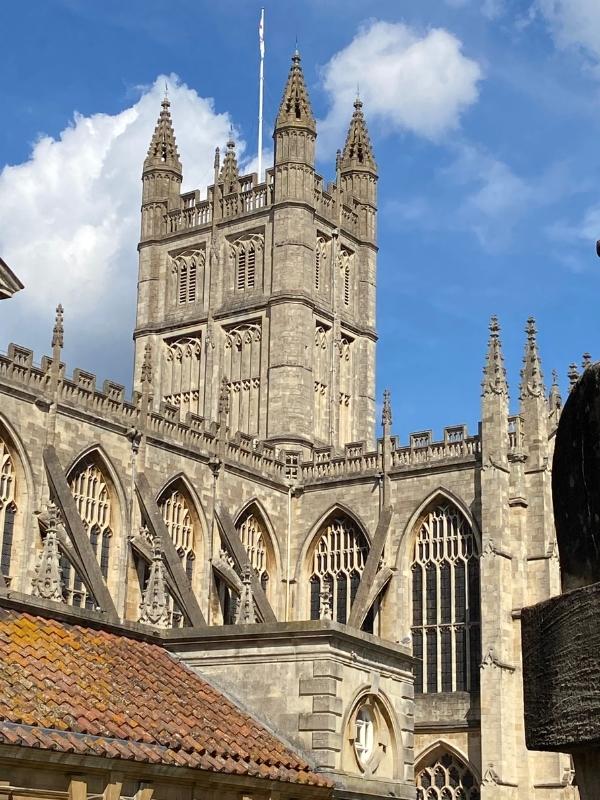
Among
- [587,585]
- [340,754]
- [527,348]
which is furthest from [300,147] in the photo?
[587,585]

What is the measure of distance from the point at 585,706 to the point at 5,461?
29312 millimetres

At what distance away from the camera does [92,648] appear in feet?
49.5

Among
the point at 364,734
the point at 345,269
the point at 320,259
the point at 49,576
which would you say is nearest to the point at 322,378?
the point at 320,259

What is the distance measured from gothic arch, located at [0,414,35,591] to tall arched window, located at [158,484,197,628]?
198 inches

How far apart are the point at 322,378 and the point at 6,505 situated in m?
16.4

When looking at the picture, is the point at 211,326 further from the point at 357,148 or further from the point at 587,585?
the point at 587,585

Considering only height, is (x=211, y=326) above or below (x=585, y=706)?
above

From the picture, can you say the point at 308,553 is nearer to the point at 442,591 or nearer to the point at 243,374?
the point at 442,591

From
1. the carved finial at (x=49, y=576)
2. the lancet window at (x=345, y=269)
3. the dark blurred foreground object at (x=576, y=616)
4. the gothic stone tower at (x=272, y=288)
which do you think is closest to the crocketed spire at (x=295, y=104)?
the gothic stone tower at (x=272, y=288)

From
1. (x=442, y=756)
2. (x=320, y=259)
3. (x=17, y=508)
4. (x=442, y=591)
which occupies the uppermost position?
(x=320, y=259)

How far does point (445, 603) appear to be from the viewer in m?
37.6

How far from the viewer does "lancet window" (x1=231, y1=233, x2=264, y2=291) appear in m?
46.1

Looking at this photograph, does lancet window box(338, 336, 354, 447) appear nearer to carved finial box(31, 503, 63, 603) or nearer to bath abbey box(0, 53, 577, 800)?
bath abbey box(0, 53, 577, 800)

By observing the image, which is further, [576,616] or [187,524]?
[187,524]
